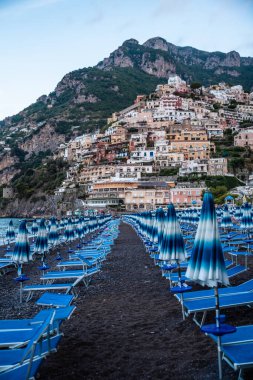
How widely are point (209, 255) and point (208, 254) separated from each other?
0.06ft

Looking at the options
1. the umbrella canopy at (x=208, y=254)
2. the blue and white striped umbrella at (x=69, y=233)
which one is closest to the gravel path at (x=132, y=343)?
the umbrella canopy at (x=208, y=254)

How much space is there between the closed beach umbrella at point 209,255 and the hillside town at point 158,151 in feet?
172

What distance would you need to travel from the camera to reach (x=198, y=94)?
130m

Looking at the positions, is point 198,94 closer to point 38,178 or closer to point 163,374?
point 38,178

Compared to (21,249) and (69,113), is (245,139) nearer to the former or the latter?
(21,249)

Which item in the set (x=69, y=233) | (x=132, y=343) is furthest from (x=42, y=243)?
(x=132, y=343)

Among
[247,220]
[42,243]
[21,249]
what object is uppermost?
[247,220]

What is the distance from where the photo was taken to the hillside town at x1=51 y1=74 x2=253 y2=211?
73.6 m

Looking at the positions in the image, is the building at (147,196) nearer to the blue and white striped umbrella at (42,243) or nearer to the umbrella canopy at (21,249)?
the blue and white striped umbrella at (42,243)

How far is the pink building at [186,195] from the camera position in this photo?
6675cm

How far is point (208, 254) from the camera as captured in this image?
183 inches

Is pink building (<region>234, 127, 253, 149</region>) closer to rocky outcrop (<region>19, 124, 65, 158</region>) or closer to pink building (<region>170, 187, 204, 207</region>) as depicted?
pink building (<region>170, 187, 204, 207</region>)

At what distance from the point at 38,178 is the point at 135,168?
37.9 meters

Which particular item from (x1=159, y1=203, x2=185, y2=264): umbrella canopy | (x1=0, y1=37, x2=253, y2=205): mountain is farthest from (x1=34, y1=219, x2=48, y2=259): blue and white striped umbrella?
(x1=0, y1=37, x2=253, y2=205): mountain
